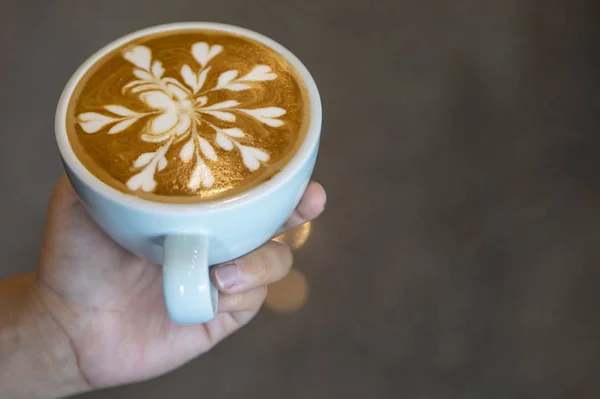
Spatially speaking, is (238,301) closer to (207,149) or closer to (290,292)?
(207,149)

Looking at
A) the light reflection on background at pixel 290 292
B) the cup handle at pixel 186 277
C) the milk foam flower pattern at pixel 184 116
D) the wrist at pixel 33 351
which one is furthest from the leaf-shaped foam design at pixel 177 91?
the light reflection on background at pixel 290 292

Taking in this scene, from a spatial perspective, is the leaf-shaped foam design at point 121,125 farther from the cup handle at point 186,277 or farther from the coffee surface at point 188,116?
the cup handle at point 186,277

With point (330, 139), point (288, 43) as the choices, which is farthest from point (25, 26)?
point (330, 139)

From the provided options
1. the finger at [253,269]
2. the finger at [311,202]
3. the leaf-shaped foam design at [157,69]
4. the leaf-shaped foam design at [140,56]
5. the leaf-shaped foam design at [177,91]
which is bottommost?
the finger at [253,269]

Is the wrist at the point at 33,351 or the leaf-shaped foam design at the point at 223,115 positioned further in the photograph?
the wrist at the point at 33,351

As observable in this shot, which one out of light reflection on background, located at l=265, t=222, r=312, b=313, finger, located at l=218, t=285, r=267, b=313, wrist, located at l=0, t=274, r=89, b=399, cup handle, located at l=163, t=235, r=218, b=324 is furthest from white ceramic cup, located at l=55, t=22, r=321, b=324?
light reflection on background, located at l=265, t=222, r=312, b=313

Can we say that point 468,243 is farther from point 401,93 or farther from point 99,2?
point 99,2

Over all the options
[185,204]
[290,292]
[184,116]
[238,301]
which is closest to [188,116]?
[184,116]
